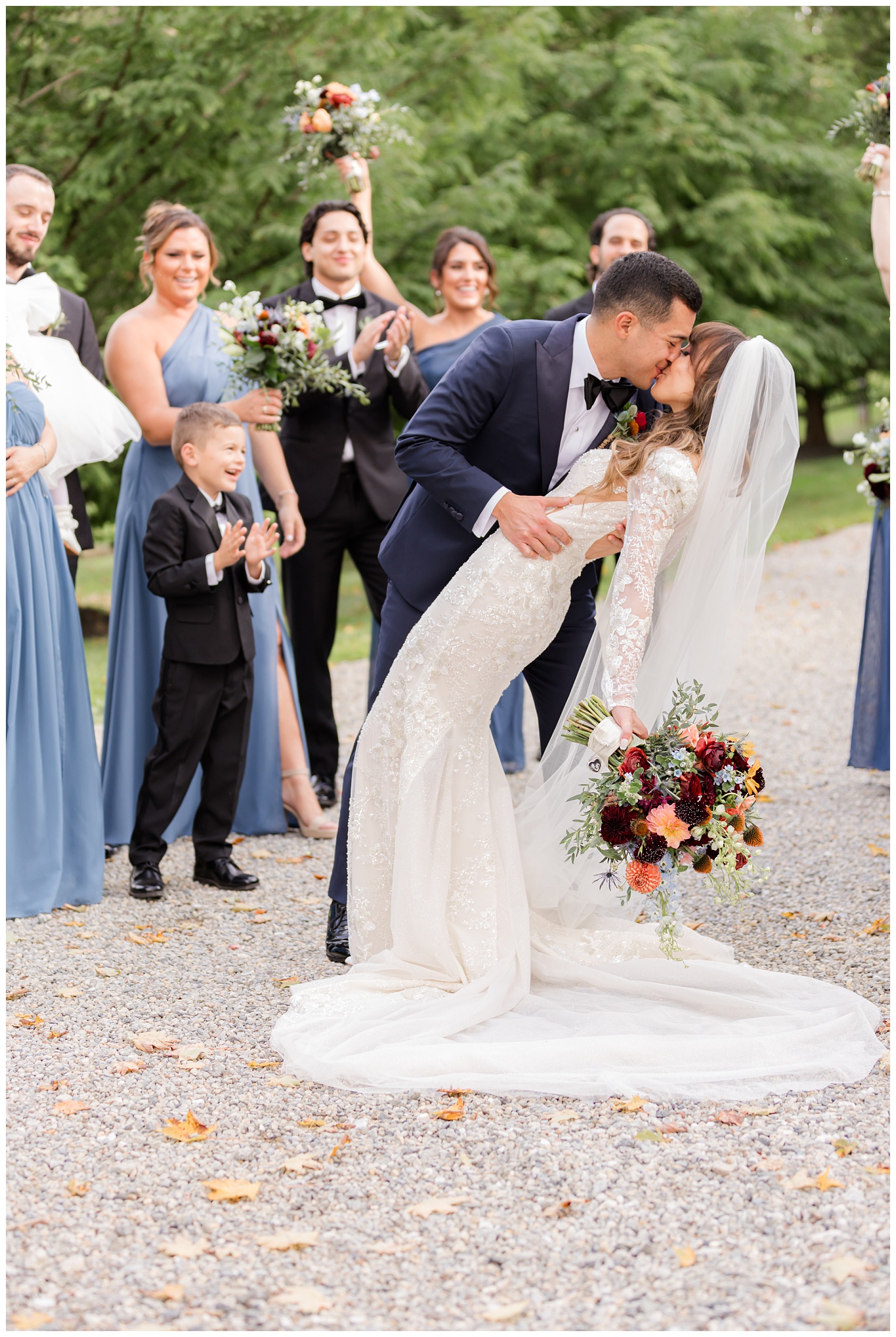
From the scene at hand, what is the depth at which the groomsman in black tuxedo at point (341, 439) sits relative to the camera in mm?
6258

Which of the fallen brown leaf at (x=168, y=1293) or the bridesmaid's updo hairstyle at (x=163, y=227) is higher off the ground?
the bridesmaid's updo hairstyle at (x=163, y=227)

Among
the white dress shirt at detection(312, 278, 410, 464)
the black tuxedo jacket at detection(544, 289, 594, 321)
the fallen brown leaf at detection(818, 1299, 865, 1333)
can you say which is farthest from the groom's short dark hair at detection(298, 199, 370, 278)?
the fallen brown leaf at detection(818, 1299, 865, 1333)

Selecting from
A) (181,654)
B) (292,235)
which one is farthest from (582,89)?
(181,654)

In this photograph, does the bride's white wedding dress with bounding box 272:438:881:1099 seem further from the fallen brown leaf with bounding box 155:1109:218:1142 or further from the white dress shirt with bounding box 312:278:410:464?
the white dress shirt with bounding box 312:278:410:464

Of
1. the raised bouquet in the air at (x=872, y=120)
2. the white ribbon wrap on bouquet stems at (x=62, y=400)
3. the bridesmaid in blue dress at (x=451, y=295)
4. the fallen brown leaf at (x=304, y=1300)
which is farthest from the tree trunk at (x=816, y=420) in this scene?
the fallen brown leaf at (x=304, y=1300)

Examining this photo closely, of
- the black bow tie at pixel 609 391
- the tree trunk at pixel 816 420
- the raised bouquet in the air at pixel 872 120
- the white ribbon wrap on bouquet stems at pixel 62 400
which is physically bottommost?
the black bow tie at pixel 609 391

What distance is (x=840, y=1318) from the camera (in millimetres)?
2453

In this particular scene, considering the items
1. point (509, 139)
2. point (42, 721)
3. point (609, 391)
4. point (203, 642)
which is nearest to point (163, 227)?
point (203, 642)

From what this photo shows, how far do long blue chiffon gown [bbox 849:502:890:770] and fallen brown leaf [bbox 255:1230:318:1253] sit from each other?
490 centimetres

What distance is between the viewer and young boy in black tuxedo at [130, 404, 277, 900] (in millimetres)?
5270

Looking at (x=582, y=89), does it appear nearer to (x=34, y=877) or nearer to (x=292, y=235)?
(x=292, y=235)

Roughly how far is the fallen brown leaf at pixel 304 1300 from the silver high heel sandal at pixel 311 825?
12.0 feet

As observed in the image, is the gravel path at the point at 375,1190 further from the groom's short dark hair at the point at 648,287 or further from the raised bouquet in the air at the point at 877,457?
the raised bouquet in the air at the point at 877,457

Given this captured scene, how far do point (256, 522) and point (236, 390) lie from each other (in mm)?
764
